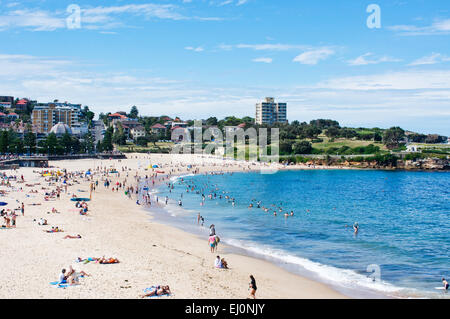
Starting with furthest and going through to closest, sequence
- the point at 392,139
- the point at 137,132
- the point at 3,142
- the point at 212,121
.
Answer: the point at 212,121
the point at 137,132
the point at 392,139
the point at 3,142

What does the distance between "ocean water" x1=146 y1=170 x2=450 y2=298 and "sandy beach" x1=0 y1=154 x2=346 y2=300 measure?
226cm

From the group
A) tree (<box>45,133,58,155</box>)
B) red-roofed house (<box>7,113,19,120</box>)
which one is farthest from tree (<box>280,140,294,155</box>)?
red-roofed house (<box>7,113,19,120</box>)

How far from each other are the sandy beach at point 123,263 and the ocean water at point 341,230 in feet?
7.41

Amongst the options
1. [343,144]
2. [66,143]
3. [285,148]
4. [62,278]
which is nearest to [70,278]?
[62,278]

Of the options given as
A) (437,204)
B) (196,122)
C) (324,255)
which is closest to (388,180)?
(437,204)

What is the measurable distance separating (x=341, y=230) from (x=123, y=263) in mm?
18961

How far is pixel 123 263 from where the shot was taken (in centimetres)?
1906

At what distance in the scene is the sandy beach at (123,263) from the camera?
1544 cm

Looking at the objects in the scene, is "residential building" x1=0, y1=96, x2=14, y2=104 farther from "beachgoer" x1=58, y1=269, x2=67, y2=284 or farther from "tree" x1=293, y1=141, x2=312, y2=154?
"beachgoer" x1=58, y1=269, x2=67, y2=284

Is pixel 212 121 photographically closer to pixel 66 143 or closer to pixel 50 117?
pixel 50 117

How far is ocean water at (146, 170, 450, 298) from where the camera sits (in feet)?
66.0

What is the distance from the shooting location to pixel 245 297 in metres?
15.8

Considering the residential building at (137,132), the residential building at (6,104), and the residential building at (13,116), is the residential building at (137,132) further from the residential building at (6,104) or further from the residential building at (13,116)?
the residential building at (6,104)

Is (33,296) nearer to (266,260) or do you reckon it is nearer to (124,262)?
(124,262)
